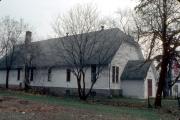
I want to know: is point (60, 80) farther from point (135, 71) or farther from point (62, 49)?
point (135, 71)

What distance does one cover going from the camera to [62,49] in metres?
47.6

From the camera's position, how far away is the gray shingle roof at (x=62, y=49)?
1643 inches

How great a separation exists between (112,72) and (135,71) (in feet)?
11.2

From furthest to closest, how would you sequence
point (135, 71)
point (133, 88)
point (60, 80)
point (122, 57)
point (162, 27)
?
point (60, 80) → point (122, 57) → point (135, 71) → point (133, 88) → point (162, 27)

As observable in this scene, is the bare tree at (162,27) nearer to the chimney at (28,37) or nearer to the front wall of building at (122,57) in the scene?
the front wall of building at (122,57)

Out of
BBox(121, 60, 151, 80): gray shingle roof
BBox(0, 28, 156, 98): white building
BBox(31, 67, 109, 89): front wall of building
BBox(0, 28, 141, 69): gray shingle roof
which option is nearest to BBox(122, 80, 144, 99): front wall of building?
BBox(0, 28, 156, 98): white building

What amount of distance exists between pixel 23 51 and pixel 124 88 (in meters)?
21.4

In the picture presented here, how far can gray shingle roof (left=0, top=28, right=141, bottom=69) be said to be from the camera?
137 ft

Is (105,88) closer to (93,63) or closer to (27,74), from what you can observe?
(93,63)

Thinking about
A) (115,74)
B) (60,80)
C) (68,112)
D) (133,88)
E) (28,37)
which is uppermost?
(28,37)

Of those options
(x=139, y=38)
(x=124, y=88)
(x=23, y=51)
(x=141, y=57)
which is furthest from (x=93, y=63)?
(x=23, y=51)

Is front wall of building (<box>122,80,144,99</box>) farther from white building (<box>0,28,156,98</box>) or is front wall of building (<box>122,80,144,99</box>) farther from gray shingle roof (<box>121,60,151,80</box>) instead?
gray shingle roof (<box>121,60,151,80</box>)

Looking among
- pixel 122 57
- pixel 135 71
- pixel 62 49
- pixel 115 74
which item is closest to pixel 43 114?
pixel 115 74

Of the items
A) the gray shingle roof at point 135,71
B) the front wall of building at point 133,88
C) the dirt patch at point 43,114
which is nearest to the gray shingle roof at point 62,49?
the gray shingle roof at point 135,71
